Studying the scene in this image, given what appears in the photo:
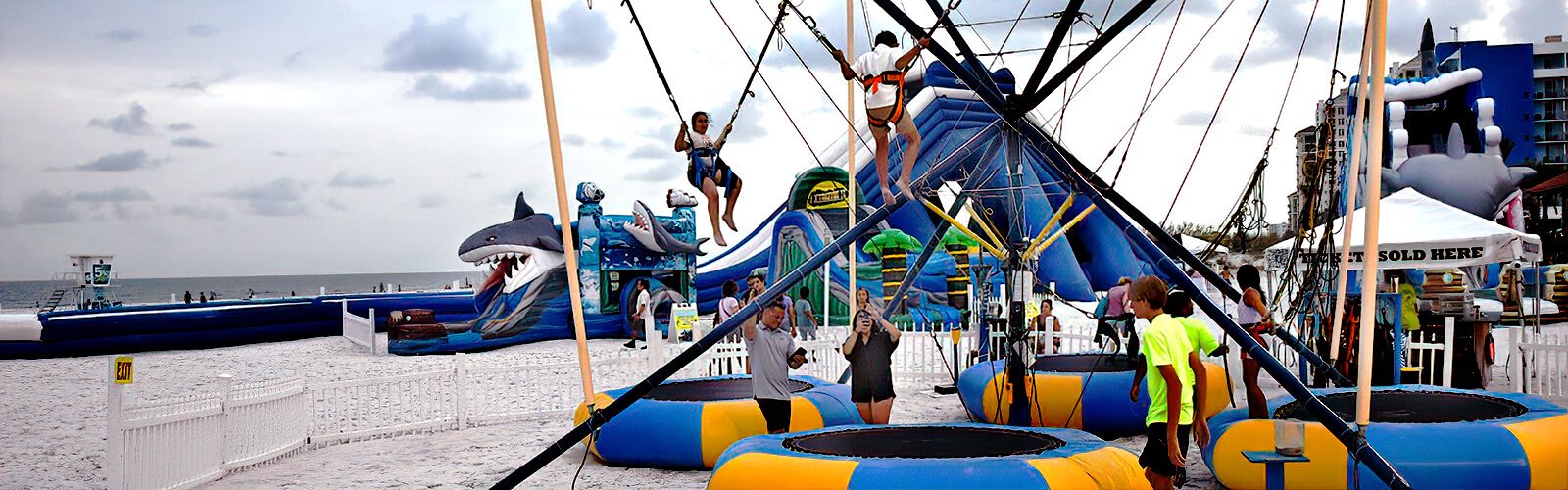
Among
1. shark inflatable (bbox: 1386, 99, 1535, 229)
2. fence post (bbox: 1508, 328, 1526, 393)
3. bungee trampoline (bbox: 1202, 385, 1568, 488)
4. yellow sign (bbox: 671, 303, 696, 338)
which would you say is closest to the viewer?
bungee trampoline (bbox: 1202, 385, 1568, 488)

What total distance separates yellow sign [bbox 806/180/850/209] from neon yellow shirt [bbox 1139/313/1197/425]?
16.6 m

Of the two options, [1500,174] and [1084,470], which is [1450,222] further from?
[1500,174]

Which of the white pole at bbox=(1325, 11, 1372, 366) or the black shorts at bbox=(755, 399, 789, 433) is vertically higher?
the white pole at bbox=(1325, 11, 1372, 366)

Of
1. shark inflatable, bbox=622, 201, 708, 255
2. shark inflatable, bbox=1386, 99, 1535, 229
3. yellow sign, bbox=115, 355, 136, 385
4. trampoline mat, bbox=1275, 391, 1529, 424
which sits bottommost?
trampoline mat, bbox=1275, 391, 1529, 424

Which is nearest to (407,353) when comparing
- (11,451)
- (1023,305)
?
(11,451)

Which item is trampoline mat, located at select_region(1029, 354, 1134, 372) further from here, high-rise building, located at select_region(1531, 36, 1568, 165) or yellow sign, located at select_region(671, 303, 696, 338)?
high-rise building, located at select_region(1531, 36, 1568, 165)

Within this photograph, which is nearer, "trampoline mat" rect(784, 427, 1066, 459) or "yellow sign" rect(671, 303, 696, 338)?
"trampoline mat" rect(784, 427, 1066, 459)

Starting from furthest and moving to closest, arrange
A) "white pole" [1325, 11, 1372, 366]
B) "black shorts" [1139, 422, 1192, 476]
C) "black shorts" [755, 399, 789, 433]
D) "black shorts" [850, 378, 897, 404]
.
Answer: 1. "black shorts" [850, 378, 897, 404]
2. "black shorts" [755, 399, 789, 433]
3. "white pole" [1325, 11, 1372, 366]
4. "black shorts" [1139, 422, 1192, 476]

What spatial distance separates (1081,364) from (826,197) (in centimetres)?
1149

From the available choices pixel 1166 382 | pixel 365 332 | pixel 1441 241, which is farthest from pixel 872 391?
pixel 365 332

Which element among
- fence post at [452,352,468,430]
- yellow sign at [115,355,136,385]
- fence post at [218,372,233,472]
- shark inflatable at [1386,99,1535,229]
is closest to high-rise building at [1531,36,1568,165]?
shark inflatable at [1386,99,1535,229]

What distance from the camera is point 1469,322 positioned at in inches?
492

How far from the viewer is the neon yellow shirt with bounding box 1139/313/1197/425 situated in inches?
243

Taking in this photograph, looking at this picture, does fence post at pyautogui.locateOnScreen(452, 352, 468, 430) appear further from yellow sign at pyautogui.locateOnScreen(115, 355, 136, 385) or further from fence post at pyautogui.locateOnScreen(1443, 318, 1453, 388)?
fence post at pyautogui.locateOnScreen(1443, 318, 1453, 388)
